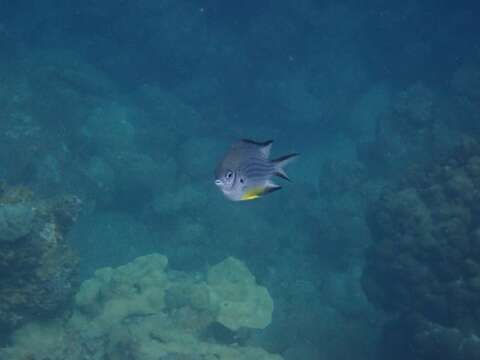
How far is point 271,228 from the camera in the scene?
588 inches

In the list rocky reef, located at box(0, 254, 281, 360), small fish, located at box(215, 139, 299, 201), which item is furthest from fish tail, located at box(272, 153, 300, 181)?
rocky reef, located at box(0, 254, 281, 360)

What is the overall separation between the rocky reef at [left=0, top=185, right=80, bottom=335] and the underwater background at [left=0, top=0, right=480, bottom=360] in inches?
1.5

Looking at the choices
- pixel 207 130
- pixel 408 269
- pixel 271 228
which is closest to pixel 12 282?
pixel 408 269

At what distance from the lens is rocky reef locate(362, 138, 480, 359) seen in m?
8.48

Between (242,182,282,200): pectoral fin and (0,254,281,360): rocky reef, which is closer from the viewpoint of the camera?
(242,182,282,200): pectoral fin

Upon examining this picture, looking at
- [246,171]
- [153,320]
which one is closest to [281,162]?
[246,171]

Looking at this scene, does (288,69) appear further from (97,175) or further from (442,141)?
(97,175)

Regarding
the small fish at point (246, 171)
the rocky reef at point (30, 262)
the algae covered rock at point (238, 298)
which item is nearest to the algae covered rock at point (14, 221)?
the rocky reef at point (30, 262)

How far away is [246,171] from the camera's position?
103 inches

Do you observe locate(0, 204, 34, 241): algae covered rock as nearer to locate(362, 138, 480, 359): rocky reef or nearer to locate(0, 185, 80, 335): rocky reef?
locate(0, 185, 80, 335): rocky reef

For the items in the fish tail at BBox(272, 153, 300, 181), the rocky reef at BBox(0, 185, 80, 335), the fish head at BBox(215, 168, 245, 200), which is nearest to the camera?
the fish head at BBox(215, 168, 245, 200)

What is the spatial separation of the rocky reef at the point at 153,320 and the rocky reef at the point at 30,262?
0.48 m

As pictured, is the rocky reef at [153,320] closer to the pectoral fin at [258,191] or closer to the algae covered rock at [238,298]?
the algae covered rock at [238,298]

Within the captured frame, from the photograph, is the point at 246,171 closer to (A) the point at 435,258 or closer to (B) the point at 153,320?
(B) the point at 153,320
